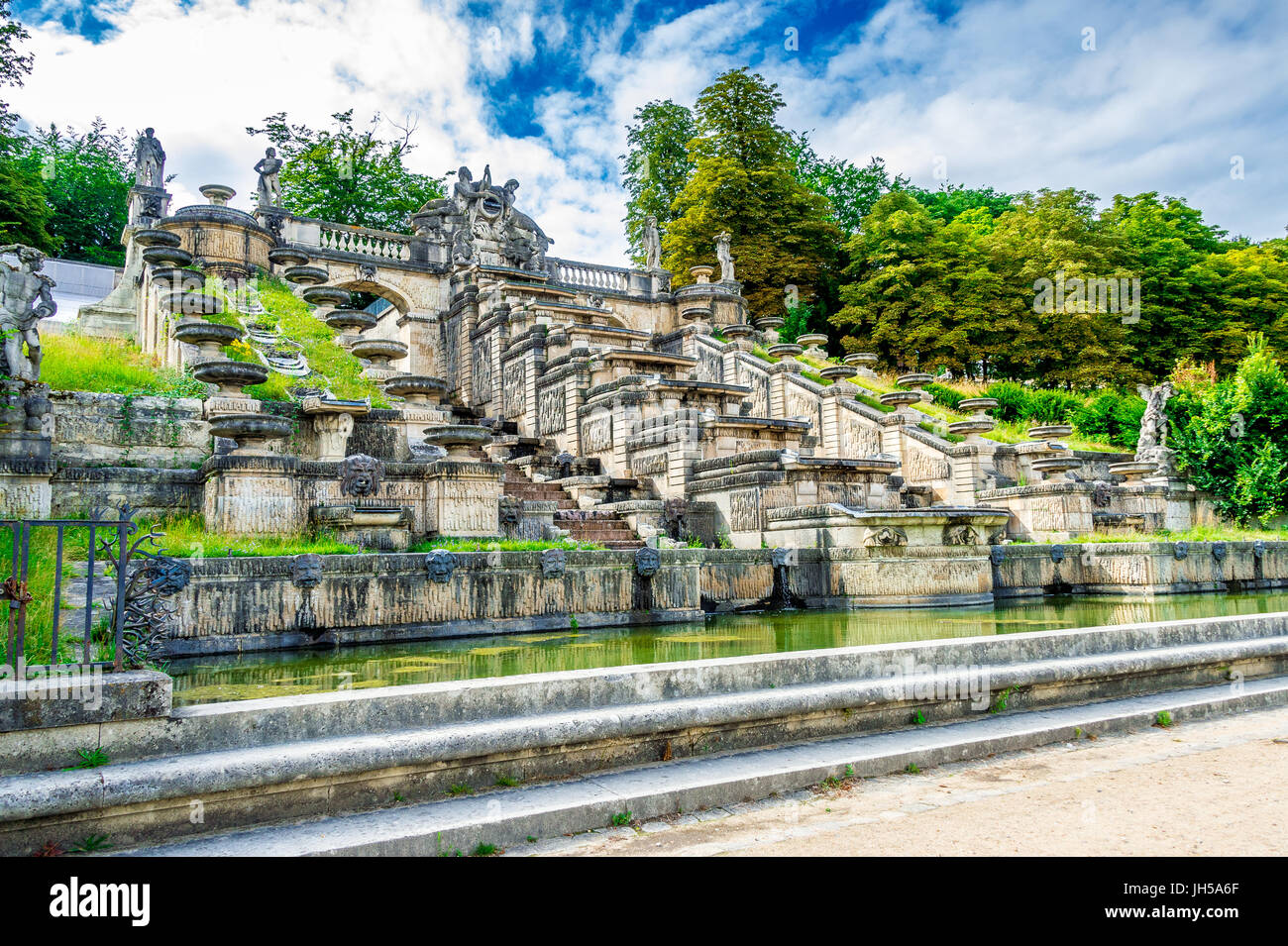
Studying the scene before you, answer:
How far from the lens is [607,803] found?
4.04m

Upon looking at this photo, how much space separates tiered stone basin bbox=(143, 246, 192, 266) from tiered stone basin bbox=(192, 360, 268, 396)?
6.19 m

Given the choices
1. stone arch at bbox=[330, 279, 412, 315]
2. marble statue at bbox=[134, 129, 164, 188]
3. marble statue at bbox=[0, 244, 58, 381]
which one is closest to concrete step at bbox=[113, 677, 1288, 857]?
marble statue at bbox=[0, 244, 58, 381]

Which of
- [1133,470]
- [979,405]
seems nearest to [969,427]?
[979,405]

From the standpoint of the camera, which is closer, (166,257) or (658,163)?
(166,257)

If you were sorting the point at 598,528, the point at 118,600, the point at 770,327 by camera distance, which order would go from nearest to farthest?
the point at 118,600
the point at 598,528
the point at 770,327

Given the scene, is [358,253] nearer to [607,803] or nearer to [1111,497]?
[1111,497]

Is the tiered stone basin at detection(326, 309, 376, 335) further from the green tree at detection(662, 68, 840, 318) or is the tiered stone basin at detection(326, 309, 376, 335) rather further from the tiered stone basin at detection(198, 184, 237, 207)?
the green tree at detection(662, 68, 840, 318)

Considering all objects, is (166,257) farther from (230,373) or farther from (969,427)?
(969,427)

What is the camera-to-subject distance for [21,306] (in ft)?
33.0

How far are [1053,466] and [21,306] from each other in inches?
718

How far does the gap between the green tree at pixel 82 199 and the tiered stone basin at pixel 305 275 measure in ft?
79.4

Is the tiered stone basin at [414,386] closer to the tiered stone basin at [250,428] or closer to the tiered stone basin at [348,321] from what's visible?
the tiered stone basin at [348,321]

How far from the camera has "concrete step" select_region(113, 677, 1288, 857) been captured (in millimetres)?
3574
